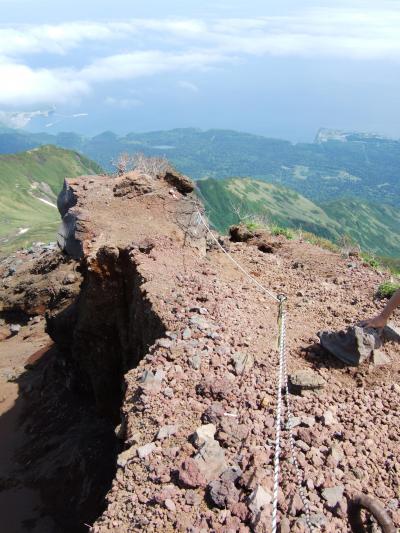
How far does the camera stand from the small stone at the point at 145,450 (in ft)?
21.2

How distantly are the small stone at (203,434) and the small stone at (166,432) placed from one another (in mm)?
344

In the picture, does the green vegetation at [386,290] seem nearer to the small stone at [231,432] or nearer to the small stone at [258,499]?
the small stone at [231,432]

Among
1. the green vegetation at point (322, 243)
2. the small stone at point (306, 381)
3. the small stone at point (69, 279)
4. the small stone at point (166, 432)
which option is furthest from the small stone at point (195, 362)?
the small stone at point (69, 279)

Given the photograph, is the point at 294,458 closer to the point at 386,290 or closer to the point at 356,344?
the point at 356,344

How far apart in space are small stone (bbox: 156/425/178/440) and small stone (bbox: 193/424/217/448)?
1.13 feet

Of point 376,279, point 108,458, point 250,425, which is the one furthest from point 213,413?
point 376,279

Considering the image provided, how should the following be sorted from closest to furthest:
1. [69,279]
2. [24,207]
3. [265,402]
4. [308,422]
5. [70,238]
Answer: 1. [308,422]
2. [265,402]
3. [70,238]
4. [69,279]
5. [24,207]

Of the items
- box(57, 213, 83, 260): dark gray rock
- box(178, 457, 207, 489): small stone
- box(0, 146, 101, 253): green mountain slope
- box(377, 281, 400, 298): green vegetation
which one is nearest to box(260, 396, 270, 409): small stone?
box(178, 457, 207, 489): small stone

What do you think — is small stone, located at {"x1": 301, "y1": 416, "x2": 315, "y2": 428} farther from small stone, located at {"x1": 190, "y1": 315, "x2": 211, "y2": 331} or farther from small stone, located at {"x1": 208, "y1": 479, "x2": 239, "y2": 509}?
small stone, located at {"x1": 190, "y1": 315, "x2": 211, "y2": 331}

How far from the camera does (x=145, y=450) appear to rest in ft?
21.4

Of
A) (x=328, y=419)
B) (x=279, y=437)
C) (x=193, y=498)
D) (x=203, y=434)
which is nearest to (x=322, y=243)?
(x=328, y=419)

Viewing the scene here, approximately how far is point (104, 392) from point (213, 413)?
8415 mm

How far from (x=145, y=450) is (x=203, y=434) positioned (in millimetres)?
810

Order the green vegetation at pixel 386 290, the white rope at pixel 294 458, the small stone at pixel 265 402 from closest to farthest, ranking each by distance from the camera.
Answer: the white rope at pixel 294 458 → the small stone at pixel 265 402 → the green vegetation at pixel 386 290
